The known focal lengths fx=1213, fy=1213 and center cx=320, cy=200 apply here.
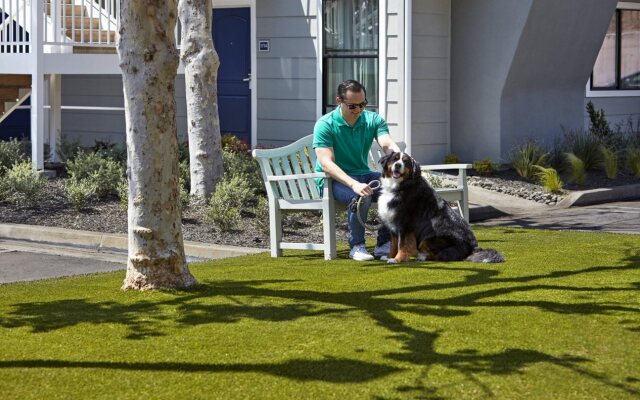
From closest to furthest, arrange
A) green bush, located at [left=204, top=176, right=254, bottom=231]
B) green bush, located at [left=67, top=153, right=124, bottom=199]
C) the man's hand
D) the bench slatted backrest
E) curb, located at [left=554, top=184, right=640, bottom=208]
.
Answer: the man's hand < the bench slatted backrest < green bush, located at [left=204, top=176, right=254, bottom=231] < green bush, located at [left=67, top=153, right=124, bottom=199] < curb, located at [left=554, top=184, right=640, bottom=208]

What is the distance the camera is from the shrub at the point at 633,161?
17.5 m

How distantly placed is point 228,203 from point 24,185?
8.73ft

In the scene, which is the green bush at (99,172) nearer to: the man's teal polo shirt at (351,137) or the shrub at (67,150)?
the shrub at (67,150)

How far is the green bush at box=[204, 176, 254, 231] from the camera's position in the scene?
12.1m

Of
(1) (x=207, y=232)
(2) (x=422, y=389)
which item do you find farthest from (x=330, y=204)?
(2) (x=422, y=389)

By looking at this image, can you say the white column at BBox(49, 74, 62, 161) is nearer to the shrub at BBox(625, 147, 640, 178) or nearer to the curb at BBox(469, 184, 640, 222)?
the curb at BBox(469, 184, 640, 222)

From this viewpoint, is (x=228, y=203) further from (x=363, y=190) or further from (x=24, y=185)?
(x=363, y=190)

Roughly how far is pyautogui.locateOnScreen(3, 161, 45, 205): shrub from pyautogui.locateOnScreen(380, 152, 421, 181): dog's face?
597 cm

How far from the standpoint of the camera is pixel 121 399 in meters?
5.66

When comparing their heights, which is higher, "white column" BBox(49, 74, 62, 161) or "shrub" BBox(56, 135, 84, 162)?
"white column" BBox(49, 74, 62, 161)

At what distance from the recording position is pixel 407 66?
55.2 ft

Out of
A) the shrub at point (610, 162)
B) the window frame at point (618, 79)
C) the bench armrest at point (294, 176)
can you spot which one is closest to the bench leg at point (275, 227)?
the bench armrest at point (294, 176)

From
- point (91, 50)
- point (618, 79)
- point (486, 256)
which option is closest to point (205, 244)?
point (486, 256)

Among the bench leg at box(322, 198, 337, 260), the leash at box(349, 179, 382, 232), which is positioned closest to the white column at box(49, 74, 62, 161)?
the bench leg at box(322, 198, 337, 260)
